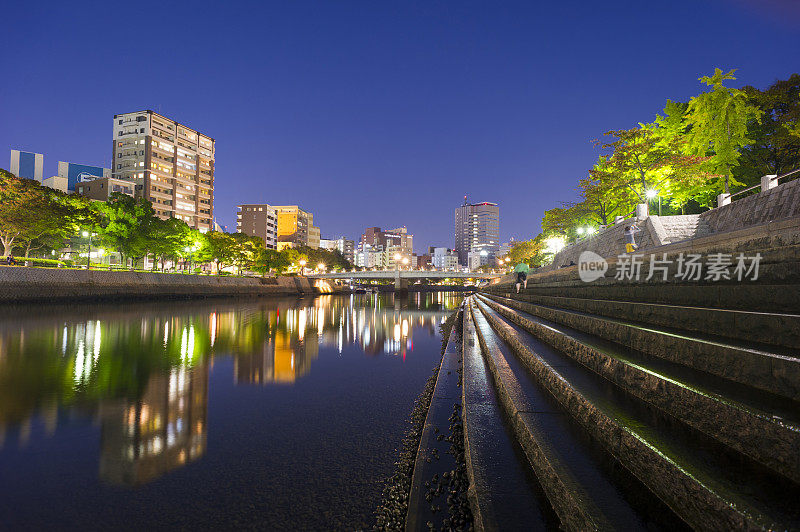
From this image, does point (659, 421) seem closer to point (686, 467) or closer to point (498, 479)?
point (686, 467)

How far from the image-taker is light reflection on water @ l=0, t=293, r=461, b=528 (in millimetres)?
4574

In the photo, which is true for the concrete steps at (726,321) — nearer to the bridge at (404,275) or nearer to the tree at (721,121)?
the tree at (721,121)

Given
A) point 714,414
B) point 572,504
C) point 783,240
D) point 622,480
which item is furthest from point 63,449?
point 783,240

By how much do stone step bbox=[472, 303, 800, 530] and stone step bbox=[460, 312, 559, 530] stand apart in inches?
24.6

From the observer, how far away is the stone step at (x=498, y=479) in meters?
2.15

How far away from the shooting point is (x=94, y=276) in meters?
34.2

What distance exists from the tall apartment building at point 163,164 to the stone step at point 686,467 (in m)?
100

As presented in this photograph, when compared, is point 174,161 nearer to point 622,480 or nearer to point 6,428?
point 6,428

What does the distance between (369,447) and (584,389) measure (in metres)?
2.96

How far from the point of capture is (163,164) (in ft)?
282

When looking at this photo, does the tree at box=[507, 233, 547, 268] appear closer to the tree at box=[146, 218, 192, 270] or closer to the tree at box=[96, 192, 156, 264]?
the tree at box=[146, 218, 192, 270]

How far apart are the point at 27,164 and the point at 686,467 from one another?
159 metres
